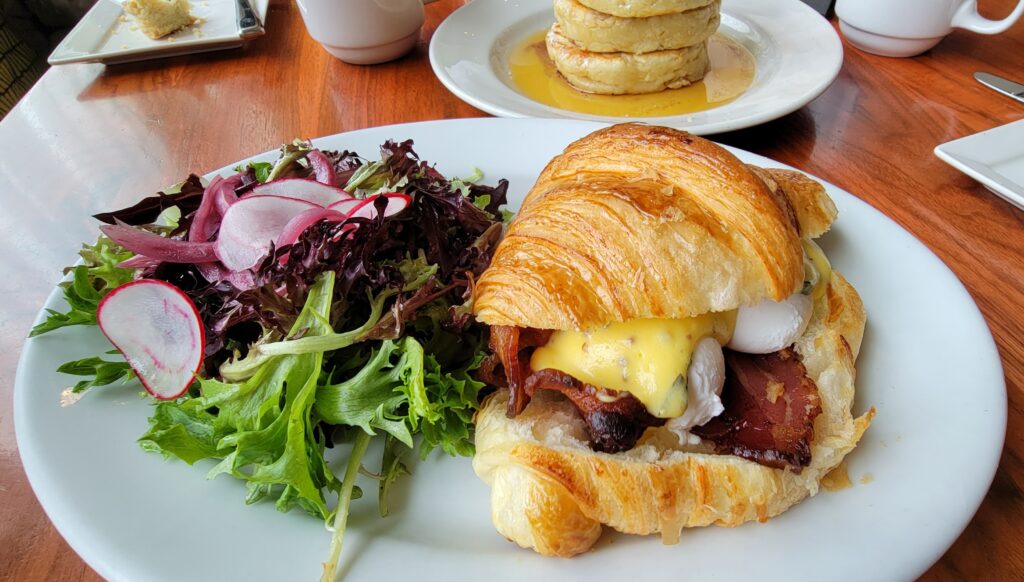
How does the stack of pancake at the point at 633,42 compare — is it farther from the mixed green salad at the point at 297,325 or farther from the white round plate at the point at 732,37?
the mixed green salad at the point at 297,325

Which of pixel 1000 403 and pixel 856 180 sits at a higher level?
pixel 1000 403

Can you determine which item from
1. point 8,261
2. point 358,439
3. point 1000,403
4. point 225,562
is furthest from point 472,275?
point 8,261

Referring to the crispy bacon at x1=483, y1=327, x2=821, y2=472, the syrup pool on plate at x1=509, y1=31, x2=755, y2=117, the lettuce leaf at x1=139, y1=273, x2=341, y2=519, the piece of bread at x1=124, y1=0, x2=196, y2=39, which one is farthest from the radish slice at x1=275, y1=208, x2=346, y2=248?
the piece of bread at x1=124, y1=0, x2=196, y2=39

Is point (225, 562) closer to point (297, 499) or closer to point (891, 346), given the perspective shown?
point (297, 499)

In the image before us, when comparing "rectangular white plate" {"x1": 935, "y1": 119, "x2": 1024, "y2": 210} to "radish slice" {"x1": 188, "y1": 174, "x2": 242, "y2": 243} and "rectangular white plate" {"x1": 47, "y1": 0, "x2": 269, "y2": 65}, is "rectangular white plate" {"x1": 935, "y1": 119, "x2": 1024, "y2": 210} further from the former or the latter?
"rectangular white plate" {"x1": 47, "y1": 0, "x2": 269, "y2": 65}

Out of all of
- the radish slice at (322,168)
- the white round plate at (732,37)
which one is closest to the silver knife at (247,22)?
the white round plate at (732,37)

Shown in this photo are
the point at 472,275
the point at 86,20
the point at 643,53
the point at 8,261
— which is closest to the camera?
the point at 472,275

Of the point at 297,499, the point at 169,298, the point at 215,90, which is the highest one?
the point at 169,298
